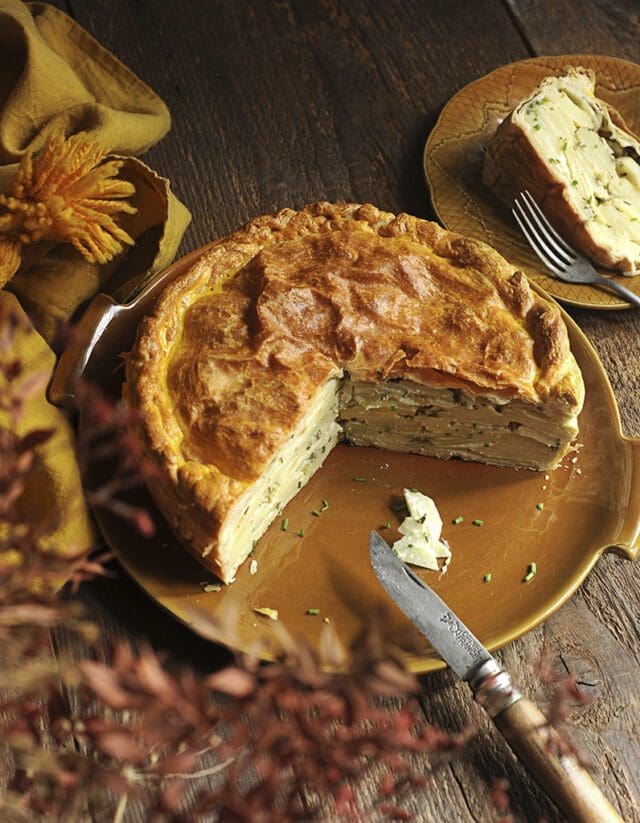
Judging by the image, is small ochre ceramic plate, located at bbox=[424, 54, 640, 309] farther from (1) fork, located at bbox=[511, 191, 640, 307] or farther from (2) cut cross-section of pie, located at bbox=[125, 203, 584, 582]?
(2) cut cross-section of pie, located at bbox=[125, 203, 584, 582]

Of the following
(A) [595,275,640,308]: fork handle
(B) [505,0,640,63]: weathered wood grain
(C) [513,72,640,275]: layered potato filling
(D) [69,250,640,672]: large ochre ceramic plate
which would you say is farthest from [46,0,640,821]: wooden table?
(C) [513,72,640,275]: layered potato filling

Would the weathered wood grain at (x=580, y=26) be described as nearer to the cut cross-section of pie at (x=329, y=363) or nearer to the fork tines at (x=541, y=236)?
the fork tines at (x=541, y=236)

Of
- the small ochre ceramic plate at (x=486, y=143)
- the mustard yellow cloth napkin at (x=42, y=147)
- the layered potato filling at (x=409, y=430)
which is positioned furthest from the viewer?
the small ochre ceramic plate at (x=486, y=143)

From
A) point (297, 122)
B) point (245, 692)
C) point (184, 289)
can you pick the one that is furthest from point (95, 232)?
point (245, 692)

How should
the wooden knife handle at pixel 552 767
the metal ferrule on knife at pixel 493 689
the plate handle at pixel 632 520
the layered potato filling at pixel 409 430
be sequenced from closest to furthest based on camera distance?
the wooden knife handle at pixel 552 767 < the metal ferrule on knife at pixel 493 689 < the plate handle at pixel 632 520 < the layered potato filling at pixel 409 430

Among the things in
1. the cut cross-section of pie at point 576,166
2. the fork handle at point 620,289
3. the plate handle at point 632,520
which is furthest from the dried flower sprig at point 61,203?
the plate handle at point 632,520

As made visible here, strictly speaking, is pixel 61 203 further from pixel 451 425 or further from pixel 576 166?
pixel 576 166
